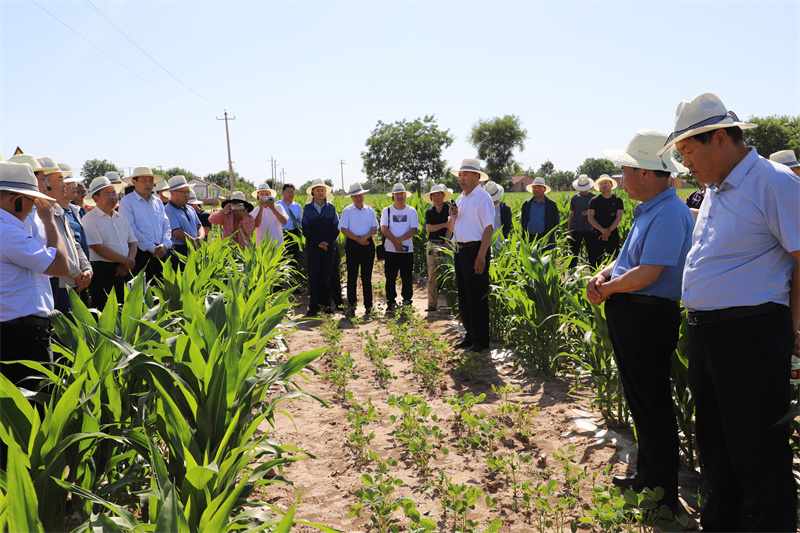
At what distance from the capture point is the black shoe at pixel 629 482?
286 centimetres

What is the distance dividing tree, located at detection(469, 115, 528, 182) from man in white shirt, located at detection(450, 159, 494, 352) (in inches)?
1942

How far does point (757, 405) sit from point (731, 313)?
37 centimetres

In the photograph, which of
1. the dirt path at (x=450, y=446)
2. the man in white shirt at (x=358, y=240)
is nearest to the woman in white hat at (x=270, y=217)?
the man in white shirt at (x=358, y=240)

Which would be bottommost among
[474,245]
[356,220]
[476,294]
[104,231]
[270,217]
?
[476,294]

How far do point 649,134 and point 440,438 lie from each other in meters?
2.17

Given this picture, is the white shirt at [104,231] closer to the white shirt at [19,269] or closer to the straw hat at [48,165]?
the straw hat at [48,165]

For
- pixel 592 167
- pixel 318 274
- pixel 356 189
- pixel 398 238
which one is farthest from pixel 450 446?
pixel 592 167

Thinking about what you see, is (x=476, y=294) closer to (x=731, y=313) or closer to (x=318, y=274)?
(x=318, y=274)

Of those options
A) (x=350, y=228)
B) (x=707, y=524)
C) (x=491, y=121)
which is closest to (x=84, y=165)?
(x=491, y=121)

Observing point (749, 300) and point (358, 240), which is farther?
point (358, 240)

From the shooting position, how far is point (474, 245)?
5.77 m

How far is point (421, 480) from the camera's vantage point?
10.3 ft

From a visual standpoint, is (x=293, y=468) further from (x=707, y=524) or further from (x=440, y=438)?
(x=707, y=524)

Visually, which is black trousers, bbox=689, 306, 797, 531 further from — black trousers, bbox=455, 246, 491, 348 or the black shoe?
black trousers, bbox=455, 246, 491, 348
